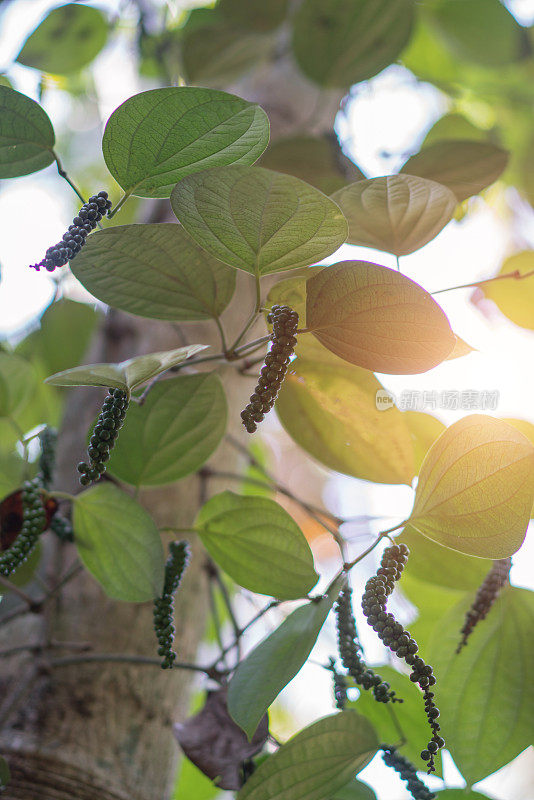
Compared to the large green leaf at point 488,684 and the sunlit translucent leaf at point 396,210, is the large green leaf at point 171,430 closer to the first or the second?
the sunlit translucent leaf at point 396,210

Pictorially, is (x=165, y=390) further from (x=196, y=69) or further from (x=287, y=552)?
(x=196, y=69)

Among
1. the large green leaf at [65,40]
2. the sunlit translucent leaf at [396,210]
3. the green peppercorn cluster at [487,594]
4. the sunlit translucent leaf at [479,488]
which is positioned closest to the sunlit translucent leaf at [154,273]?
the sunlit translucent leaf at [396,210]

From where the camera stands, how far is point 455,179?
0.69m

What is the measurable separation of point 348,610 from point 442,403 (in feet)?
0.71

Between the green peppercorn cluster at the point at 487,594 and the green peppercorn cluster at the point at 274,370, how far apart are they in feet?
0.90

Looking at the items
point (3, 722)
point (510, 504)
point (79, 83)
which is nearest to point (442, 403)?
point (510, 504)

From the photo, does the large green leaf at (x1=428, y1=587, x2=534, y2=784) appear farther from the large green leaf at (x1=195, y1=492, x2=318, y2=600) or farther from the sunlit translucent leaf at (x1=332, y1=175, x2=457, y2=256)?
the sunlit translucent leaf at (x1=332, y1=175, x2=457, y2=256)

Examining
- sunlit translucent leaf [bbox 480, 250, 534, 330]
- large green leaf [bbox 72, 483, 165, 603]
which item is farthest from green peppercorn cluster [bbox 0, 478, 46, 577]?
sunlit translucent leaf [bbox 480, 250, 534, 330]

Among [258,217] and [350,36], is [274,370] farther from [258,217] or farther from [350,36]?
[350,36]

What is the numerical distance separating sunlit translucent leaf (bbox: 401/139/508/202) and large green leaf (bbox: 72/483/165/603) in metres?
0.49

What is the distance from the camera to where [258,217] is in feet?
1.37

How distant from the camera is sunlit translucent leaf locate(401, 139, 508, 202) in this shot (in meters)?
0.69

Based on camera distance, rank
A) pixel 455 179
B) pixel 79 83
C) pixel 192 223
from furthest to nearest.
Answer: pixel 79 83 < pixel 455 179 < pixel 192 223

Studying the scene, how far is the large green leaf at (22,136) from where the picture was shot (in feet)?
1.50
